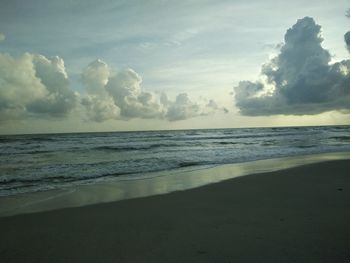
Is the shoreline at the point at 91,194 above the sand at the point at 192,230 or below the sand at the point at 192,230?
below

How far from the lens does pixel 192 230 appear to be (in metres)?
4.61

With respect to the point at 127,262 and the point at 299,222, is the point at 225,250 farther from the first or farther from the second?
the point at 299,222

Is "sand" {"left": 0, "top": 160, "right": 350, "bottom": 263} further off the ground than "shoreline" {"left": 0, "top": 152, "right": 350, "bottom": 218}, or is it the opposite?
"sand" {"left": 0, "top": 160, "right": 350, "bottom": 263}

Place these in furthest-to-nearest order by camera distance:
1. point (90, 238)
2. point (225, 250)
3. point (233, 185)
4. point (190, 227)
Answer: point (233, 185), point (190, 227), point (90, 238), point (225, 250)

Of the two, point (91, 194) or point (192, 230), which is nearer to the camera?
point (192, 230)

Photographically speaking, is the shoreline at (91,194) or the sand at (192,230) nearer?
the sand at (192,230)

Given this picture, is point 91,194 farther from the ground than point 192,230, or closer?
closer

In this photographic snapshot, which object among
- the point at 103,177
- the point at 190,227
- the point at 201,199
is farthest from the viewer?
the point at 103,177

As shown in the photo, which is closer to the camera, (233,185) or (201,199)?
(201,199)

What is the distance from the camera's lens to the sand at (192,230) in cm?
372

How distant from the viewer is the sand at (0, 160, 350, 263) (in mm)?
3721

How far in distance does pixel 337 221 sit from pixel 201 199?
120 inches

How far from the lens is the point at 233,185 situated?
8.82 meters

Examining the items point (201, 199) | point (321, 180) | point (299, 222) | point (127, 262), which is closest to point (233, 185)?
point (201, 199)
